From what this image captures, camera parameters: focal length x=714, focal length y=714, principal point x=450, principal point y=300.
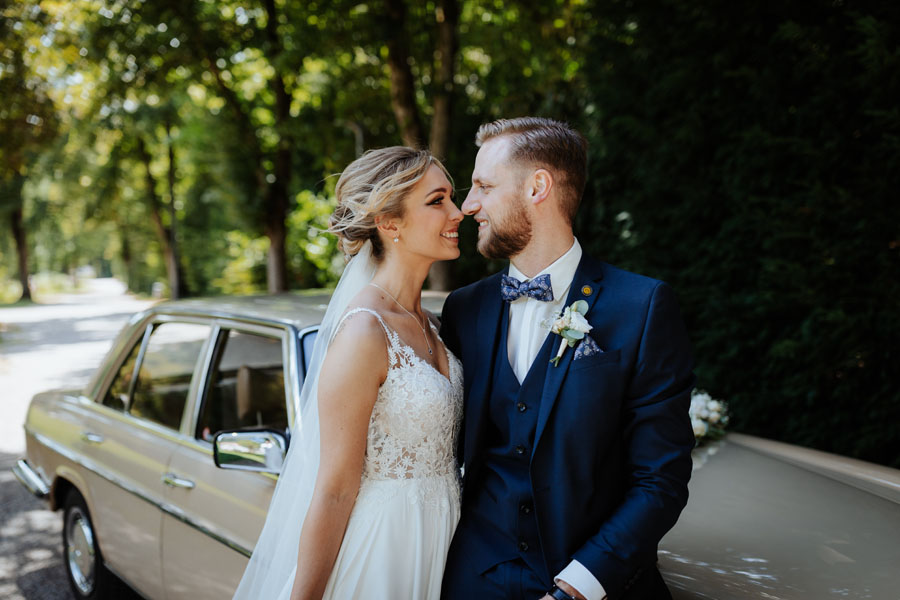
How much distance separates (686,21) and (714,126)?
32.6 inches

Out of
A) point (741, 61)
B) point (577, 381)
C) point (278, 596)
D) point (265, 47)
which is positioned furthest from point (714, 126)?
point (265, 47)

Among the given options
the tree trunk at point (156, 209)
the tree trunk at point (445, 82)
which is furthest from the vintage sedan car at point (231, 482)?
the tree trunk at point (156, 209)

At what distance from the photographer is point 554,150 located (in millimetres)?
1892

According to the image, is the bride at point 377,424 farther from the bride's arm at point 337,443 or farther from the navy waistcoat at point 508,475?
the navy waistcoat at point 508,475

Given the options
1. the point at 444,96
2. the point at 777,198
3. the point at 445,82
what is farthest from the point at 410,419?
the point at 445,82

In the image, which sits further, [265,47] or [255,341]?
[265,47]

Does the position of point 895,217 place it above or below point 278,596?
above

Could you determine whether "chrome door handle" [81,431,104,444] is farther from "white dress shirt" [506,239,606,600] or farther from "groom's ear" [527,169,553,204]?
"groom's ear" [527,169,553,204]

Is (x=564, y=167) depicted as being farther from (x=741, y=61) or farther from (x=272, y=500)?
(x=741, y=61)

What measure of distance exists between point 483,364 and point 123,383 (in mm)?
2571

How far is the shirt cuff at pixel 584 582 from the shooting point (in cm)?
162

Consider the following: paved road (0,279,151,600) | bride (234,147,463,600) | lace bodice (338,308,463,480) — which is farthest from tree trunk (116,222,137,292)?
lace bodice (338,308,463,480)

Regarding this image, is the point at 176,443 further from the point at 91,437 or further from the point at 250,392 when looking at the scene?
the point at 91,437

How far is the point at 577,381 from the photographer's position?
67.4 inches
